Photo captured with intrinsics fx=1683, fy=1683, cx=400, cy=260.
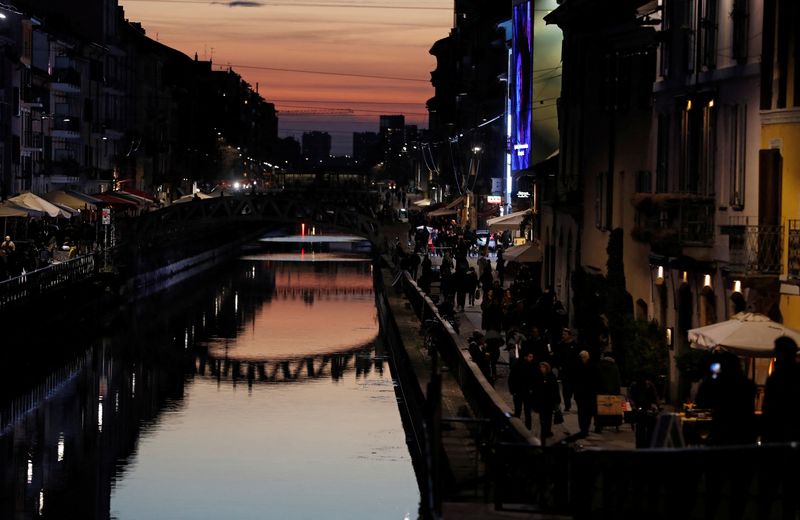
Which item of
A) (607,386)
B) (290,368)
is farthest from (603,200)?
(290,368)

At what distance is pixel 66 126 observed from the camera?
91.0 metres

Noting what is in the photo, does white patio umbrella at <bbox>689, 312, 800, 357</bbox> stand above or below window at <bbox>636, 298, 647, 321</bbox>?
above

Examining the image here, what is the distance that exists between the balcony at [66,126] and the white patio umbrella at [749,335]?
234 ft

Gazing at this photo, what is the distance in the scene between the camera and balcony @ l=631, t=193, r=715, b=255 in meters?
26.7

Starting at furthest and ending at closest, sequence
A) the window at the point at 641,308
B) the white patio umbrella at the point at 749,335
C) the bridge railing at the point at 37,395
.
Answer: the bridge railing at the point at 37,395
the window at the point at 641,308
the white patio umbrella at the point at 749,335

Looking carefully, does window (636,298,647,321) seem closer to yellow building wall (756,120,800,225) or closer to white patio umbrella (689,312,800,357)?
yellow building wall (756,120,800,225)

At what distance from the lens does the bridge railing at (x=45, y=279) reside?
46.5m

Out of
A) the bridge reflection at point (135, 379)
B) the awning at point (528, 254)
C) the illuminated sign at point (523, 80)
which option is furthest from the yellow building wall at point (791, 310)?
the illuminated sign at point (523, 80)

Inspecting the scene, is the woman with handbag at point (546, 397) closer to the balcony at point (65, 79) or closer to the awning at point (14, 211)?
the awning at point (14, 211)

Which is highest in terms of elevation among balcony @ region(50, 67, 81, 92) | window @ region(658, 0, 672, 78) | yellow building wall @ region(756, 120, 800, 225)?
balcony @ region(50, 67, 81, 92)

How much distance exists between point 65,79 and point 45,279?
38.5 metres

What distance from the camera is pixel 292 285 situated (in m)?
94.8

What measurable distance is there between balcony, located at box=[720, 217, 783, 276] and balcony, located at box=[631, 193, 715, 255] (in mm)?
3262

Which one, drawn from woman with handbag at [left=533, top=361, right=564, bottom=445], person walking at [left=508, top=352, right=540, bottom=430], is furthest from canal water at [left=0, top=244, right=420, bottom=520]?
woman with handbag at [left=533, top=361, right=564, bottom=445]
